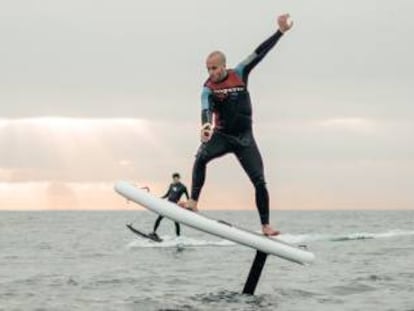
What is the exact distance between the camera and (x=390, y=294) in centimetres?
1499

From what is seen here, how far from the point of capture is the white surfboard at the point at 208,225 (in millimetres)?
11383

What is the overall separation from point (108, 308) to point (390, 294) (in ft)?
16.9

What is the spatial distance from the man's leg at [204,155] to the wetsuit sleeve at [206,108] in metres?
0.47

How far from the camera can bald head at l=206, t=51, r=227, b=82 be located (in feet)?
36.6

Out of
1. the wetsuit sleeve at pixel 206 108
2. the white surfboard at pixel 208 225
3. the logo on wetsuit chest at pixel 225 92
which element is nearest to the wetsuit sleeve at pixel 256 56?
the logo on wetsuit chest at pixel 225 92

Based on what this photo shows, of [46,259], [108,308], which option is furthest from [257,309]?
[46,259]

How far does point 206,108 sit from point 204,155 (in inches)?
28.8

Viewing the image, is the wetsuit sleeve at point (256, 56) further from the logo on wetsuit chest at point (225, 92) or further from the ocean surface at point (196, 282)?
the ocean surface at point (196, 282)

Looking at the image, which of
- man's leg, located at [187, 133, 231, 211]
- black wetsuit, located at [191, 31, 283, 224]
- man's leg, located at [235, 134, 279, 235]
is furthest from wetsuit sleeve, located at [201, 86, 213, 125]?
man's leg, located at [235, 134, 279, 235]

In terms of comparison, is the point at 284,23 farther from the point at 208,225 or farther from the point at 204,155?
the point at 208,225

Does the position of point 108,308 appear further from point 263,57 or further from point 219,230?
point 263,57

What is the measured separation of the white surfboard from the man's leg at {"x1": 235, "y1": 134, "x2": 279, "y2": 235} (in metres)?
0.45

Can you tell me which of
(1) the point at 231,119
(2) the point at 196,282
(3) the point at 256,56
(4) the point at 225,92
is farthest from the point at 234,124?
(2) the point at 196,282

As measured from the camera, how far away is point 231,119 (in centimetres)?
1142
